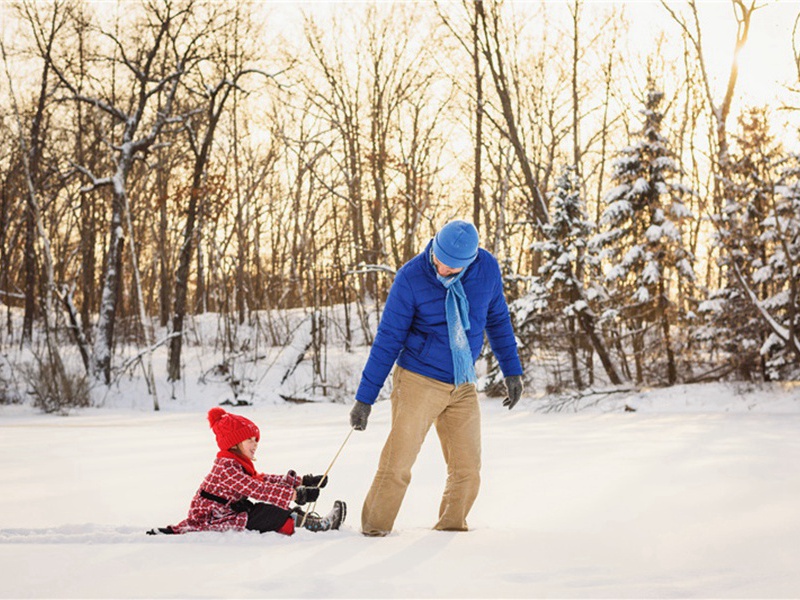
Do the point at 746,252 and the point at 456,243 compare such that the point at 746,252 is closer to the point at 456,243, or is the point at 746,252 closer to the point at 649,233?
the point at 649,233

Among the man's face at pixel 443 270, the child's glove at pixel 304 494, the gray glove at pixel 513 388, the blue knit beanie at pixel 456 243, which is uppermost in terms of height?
the blue knit beanie at pixel 456 243

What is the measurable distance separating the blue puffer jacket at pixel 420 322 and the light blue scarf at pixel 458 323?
1.8 inches

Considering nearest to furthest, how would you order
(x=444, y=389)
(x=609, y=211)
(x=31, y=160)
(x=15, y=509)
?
(x=444, y=389), (x=15, y=509), (x=609, y=211), (x=31, y=160)

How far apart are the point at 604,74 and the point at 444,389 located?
23201 mm

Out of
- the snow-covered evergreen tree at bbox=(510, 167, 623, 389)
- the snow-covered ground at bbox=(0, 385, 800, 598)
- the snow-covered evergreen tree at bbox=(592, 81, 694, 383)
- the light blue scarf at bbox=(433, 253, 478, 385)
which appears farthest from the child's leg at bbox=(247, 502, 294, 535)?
the snow-covered evergreen tree at bbox=(592, 81, 694, 383)

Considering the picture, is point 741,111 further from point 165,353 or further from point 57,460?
point 165,353

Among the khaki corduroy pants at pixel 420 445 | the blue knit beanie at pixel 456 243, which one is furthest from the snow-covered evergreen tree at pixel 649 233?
the blue knit beanie at pixel 456 243

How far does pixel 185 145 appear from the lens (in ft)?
94.3

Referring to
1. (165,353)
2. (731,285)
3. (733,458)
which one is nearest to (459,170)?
(165,353)

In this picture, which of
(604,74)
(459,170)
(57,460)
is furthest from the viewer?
(459,170)

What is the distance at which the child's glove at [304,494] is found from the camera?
4445mm

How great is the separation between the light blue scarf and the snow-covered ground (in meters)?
0.89

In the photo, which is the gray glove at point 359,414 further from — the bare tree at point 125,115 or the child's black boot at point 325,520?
the bare tree at point 125,115

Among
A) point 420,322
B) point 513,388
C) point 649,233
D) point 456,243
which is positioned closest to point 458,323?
point 420,322
